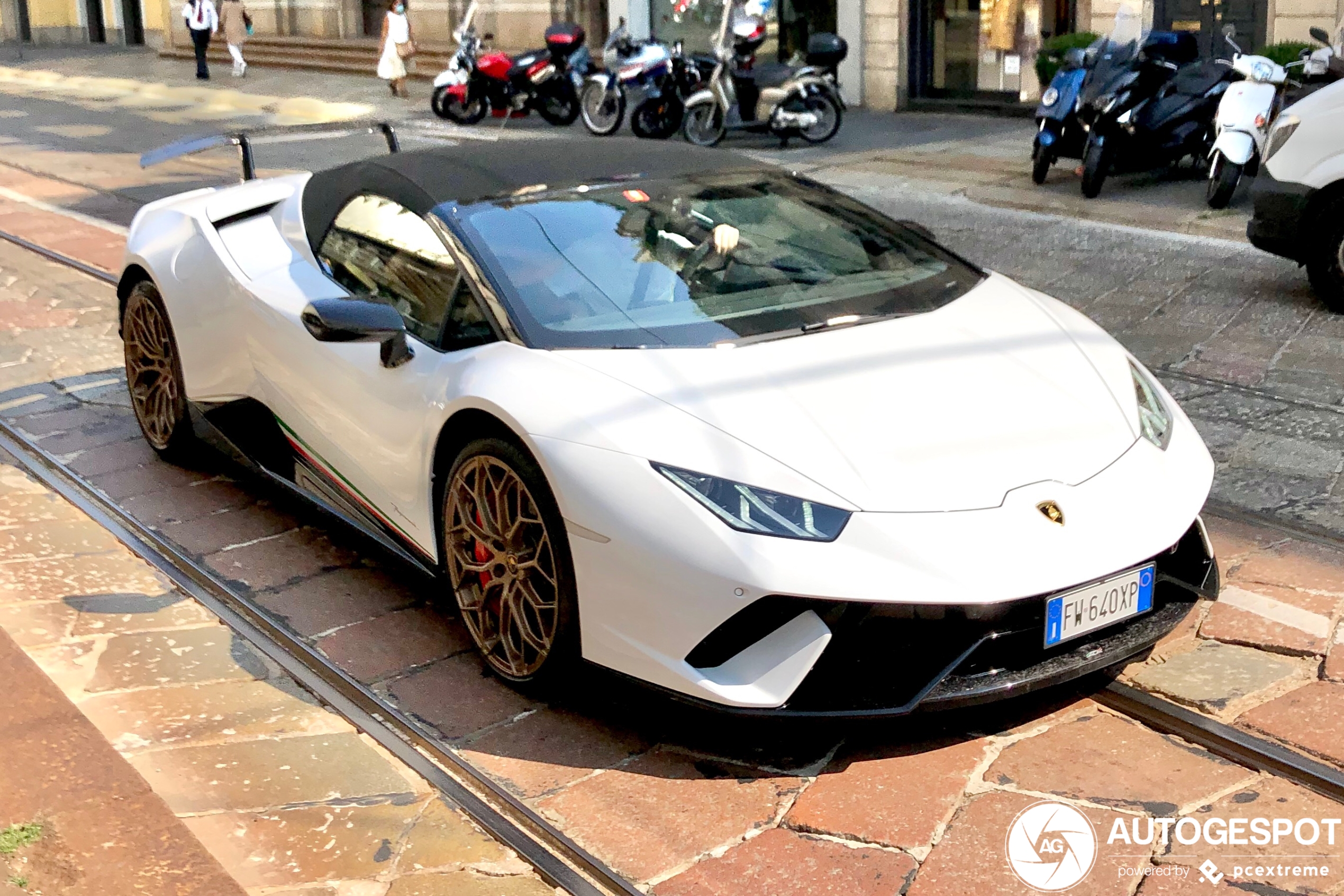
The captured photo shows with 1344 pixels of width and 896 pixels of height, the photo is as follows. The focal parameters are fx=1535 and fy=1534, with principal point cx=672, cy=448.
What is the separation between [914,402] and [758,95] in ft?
35.9

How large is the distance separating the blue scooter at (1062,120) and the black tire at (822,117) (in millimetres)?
3057

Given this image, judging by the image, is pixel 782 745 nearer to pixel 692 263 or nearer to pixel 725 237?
pixel 692 263

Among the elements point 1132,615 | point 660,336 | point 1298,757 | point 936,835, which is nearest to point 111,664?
point 660,336

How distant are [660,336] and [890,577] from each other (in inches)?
39.4

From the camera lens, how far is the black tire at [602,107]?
590 inches

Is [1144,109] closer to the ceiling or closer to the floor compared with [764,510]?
closer to the ceiling

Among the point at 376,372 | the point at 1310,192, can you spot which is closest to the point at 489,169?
the point at 376,372

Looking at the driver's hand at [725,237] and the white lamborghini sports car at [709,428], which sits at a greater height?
the driver's hand at [725,237]

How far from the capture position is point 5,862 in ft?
9.95

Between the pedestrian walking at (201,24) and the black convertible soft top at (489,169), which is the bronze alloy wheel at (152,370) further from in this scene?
the pedestrian walking at (201,24)

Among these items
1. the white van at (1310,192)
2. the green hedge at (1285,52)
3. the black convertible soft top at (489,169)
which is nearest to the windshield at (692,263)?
the black convertible soft top at (489,169)

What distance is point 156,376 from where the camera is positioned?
5.75 metres

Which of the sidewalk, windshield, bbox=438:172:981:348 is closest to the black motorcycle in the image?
the sidewalk

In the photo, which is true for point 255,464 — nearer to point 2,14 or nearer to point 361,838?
point 361,838
